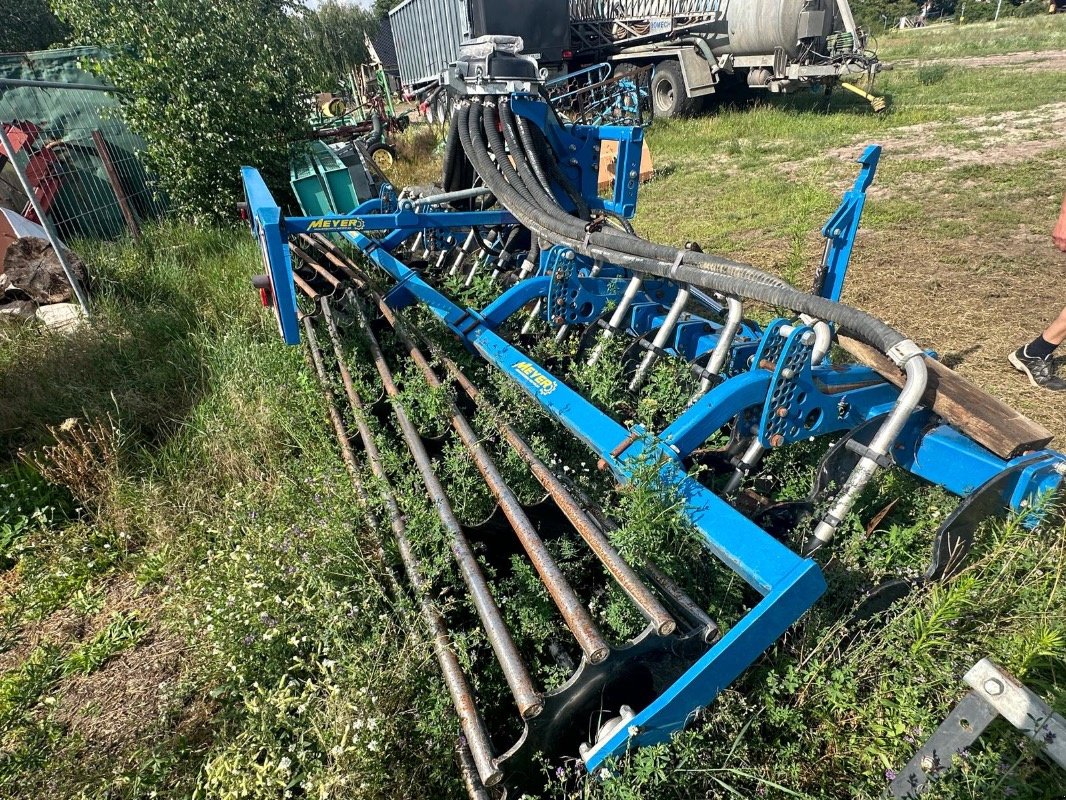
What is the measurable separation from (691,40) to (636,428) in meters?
14.2

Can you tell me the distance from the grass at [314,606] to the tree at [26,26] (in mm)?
27366

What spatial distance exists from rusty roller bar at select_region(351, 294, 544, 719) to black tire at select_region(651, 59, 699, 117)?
43.7 ft

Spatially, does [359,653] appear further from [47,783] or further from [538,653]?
[47,783]

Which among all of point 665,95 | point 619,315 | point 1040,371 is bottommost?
point 1040,371

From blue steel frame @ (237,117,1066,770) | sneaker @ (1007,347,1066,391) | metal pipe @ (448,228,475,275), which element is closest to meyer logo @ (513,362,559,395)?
blue steel frame @ (237,117,1066,770)

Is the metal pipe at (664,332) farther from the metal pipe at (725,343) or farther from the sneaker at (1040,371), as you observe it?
the sneaker at (1040,371)

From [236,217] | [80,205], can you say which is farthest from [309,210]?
[80,205]

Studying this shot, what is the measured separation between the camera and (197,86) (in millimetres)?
7012

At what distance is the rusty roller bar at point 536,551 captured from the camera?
1.64m

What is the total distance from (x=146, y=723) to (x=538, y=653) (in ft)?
4.91

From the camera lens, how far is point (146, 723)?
7.43 feet

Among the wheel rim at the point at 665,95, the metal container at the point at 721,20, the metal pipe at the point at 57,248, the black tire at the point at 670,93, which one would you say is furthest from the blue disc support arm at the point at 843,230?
the wheel rim at the point at 665,95

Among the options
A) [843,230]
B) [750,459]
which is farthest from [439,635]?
[843,230]

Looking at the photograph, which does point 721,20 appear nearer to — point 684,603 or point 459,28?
point 459,28
